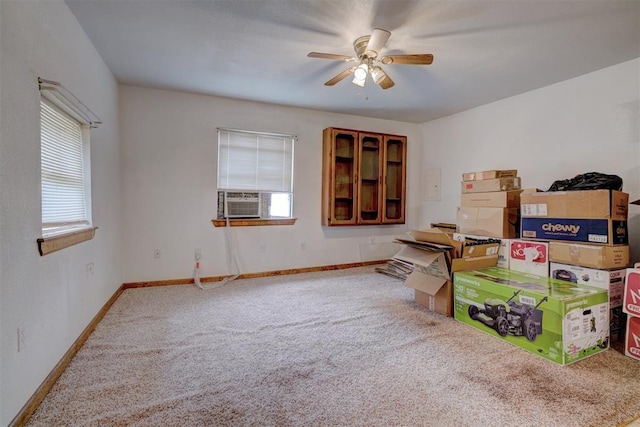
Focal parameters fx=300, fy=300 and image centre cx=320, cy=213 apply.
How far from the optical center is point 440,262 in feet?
9.30

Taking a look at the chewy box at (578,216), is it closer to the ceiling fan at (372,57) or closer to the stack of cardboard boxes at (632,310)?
the stack of cardboard boxes at (632,310)

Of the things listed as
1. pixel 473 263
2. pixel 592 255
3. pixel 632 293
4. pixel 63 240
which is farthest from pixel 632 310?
pixel 63 240

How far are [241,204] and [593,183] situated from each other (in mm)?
3823

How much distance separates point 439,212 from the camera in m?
5.02

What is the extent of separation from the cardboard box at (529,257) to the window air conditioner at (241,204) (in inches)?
122

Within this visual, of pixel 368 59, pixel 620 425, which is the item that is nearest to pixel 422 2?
pixel 368 59

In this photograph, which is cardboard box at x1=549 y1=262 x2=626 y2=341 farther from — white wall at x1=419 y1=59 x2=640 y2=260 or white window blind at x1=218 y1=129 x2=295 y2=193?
white window blind at x1=218 y1=129 x2=295 y2=193

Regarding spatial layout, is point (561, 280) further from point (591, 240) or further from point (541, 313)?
point (541, 313)

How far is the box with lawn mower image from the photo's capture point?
2.01m

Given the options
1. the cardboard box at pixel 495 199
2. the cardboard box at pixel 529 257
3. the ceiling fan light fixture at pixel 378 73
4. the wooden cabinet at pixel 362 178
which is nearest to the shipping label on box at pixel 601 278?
the cardboard box at pixel 529 257

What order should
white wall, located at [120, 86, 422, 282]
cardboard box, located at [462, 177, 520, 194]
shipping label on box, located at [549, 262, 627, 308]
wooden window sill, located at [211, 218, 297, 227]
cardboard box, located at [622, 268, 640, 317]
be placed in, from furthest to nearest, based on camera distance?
wooden window sill, located at [211, 218, 297, 227] → white wall, located at [120, 86, 422, 282] → cardboard box, located at [462, 177, 520, 194] → shipping label on box, located at [549, 262, 627, 308] → cardboard box, located at [622, 268, 640, 317]

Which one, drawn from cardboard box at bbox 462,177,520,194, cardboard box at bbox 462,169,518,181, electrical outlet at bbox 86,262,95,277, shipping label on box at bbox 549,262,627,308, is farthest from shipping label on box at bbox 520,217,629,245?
electrical outlet at bbox 86,262,95,277

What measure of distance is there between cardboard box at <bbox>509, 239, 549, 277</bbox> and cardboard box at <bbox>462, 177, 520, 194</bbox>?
65 cm

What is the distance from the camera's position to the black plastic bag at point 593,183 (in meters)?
2.57
